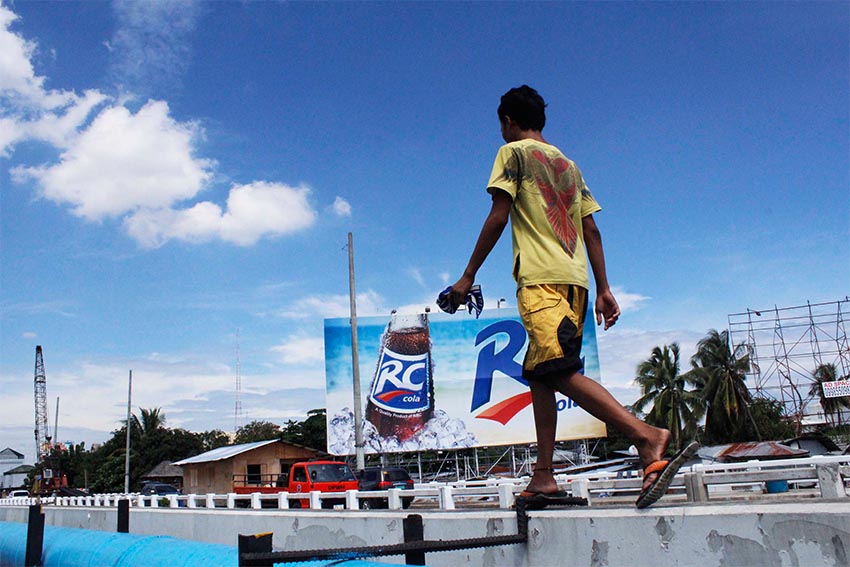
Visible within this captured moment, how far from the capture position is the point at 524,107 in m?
2.82

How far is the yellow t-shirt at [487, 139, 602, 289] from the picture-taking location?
8.09 ft

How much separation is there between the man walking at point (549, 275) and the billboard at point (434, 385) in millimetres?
26504

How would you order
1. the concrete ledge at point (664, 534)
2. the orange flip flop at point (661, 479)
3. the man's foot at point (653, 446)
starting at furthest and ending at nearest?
the man's foot at point (653, 446)
the orange flip flop at point (661, 479)
the concrete ledge at point (664, 534)

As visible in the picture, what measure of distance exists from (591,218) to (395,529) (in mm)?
1812

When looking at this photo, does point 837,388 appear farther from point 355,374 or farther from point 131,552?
point 131,552

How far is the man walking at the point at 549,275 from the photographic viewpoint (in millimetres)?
2277

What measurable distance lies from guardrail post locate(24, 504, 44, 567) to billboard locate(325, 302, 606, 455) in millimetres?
22018

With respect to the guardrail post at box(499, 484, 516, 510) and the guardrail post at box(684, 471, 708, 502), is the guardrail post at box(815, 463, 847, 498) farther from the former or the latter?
the guardrail post at box(499, 484, 516, 510)

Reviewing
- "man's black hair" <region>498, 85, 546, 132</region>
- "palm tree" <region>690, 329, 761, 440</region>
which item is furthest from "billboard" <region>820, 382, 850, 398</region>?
"man's black hair" <region>498, 85, 546, 132</region>

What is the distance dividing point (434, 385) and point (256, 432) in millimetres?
43556

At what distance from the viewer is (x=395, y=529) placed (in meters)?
3.51

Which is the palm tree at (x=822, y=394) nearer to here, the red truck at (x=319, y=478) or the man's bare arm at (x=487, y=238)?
the red truck at (x=319, y=478)

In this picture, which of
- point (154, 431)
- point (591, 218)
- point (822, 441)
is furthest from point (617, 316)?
point (154, 431)

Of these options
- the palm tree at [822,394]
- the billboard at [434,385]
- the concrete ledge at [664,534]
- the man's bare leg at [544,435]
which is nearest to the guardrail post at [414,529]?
the concrete ledge at [664,534]
